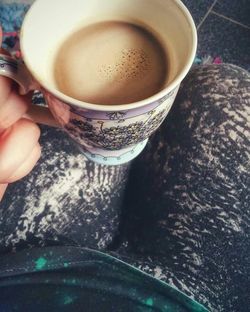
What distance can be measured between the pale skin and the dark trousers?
0.33 ft

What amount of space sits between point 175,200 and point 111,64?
8.6 inches

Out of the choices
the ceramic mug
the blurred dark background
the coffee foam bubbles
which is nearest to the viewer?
the ceramic mug

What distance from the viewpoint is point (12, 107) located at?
1.61 feet

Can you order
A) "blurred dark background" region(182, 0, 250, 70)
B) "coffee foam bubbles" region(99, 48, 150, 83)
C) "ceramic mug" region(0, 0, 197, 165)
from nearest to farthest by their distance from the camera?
"ceramic mug" region(0, 0, 197, 165) → "coffee foam bubbles" region(99, 48, 150, 83) → "blurred dark background" region(182, 0, 250, 70)

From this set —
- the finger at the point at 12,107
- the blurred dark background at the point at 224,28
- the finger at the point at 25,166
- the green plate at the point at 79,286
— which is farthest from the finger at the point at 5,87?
the blurred dark background at the point at 224,28

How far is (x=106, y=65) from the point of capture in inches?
21.8

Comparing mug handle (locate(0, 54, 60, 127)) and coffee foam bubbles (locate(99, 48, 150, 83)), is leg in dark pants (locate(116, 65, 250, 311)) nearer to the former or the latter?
coffee foam bubbles (locate(99, 48, 150, 83))

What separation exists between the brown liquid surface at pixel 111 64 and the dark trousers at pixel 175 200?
0.13m

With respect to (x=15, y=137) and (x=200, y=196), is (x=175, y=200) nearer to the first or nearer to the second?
(x=200, y=196)

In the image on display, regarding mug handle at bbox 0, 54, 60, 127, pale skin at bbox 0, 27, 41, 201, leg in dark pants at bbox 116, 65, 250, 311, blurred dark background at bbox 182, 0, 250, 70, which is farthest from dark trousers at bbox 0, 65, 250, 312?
blurred dark background at bbox 182, 0, 250, 70

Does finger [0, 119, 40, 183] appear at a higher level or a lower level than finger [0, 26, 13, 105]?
lower

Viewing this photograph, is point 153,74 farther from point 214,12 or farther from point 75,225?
point 214,12

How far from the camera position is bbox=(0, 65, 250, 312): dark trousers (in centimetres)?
59

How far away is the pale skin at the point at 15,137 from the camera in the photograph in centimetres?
49
